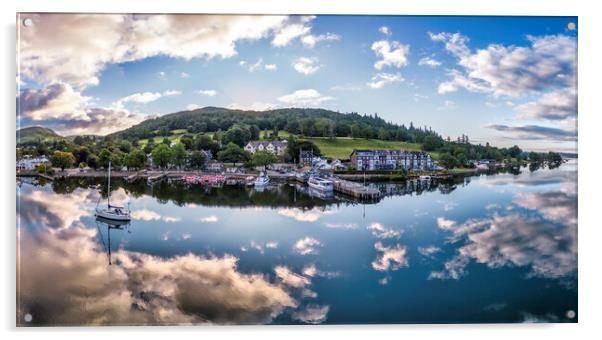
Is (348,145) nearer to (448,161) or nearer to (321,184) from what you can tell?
(321,184)

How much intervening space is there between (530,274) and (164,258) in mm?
3727

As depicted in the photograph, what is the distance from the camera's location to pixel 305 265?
4.09 metres

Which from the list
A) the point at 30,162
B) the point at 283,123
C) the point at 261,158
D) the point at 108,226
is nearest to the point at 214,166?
the point at 261,158

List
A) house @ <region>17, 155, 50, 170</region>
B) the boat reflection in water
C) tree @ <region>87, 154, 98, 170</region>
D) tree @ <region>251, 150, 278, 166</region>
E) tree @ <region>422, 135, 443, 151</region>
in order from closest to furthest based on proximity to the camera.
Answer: house @ <region>17, 155, 50, 170</region>, the boat reflection in water, tree @ <region>87, 154, 98, 170</region>, tree @ <region>422, 135, 443, 151</region>, tree @ <region>251, 150, 278, 166</region>

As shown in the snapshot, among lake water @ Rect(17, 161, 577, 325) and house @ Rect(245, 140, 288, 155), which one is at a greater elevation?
house @ Rect(245, 140, 288, 155)

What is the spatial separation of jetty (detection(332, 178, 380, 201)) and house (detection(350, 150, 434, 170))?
0.38 m

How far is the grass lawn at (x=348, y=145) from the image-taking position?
16.2 ft

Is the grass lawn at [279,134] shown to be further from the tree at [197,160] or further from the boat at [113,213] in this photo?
the boat at [113,213]

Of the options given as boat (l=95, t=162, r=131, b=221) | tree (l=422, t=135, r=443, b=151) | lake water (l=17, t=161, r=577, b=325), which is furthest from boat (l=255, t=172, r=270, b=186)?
tree (l=422, t=135, r=443, b=151)

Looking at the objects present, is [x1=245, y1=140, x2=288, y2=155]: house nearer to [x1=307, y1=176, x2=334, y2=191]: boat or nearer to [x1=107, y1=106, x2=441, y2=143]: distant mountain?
[x1=107, y1=106, x2=441, y2=143]: distant mountain

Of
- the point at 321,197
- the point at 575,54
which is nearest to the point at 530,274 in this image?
the point at 575,54

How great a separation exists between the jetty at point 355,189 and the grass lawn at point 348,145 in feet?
1.93

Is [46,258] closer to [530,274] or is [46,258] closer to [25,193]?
[25,193]

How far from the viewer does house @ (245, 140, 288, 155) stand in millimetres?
5152
